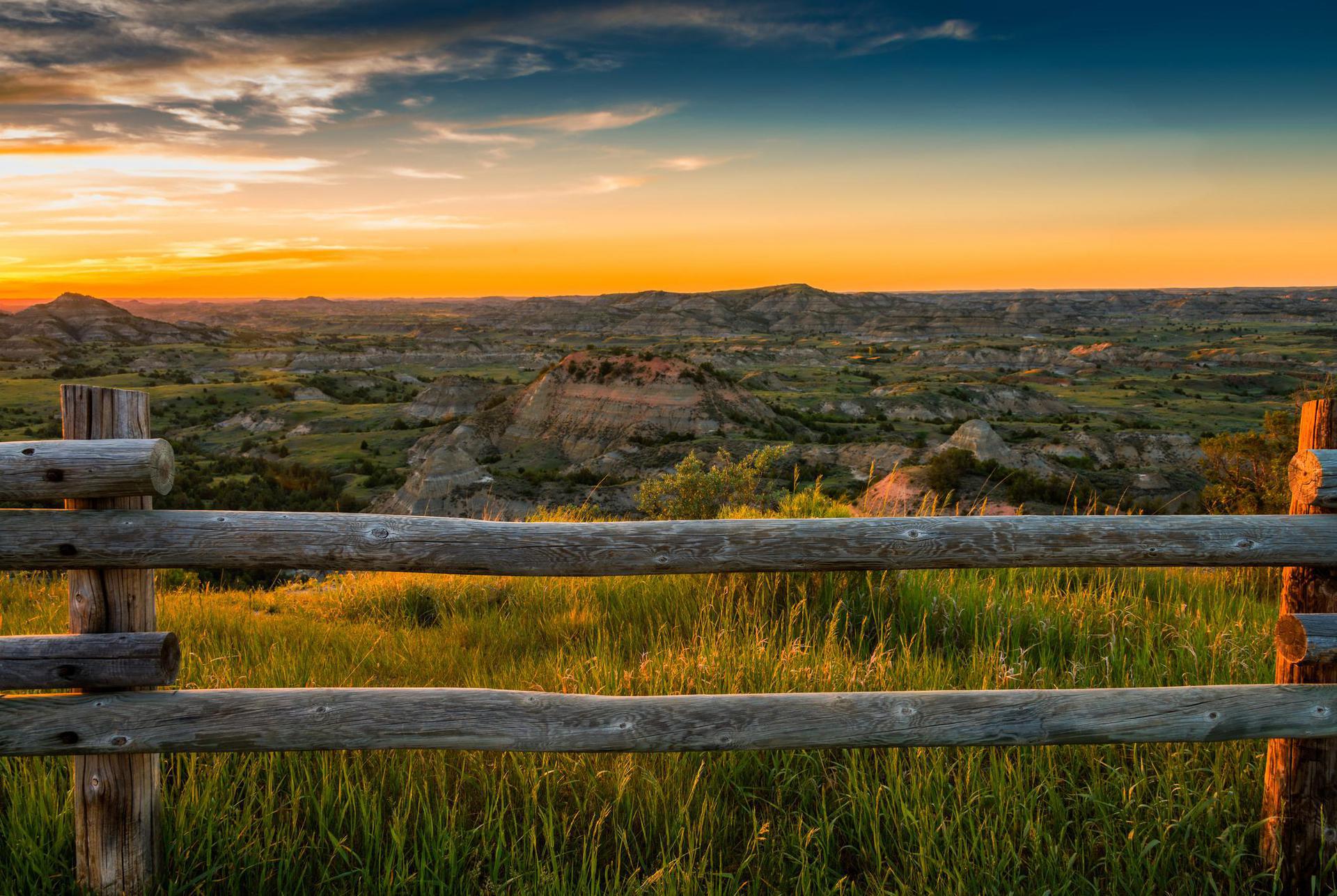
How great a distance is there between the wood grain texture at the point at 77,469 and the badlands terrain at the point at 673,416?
3.59 m

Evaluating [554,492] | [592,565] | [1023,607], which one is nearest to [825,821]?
[592,565]

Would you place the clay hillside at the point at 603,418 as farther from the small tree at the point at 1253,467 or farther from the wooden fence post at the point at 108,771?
the wooden fence post at the point at 108,771

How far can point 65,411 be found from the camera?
2881mm

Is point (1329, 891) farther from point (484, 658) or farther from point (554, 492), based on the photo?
point (554, 492)

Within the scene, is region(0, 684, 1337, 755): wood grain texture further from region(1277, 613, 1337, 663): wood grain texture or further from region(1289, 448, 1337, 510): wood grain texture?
region(1289, 448, 1337, 510): wood grain texture

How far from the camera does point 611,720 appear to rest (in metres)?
2.76

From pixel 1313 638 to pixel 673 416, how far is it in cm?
5070

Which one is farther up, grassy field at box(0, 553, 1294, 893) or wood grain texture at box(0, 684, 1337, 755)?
wood grain texture at box(0, 684, 1337, 755)

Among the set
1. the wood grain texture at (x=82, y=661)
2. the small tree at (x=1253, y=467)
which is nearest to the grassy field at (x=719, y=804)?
the wood grain texture at (x=82, y=661)

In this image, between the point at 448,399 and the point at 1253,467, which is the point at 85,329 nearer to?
the point at 448,399

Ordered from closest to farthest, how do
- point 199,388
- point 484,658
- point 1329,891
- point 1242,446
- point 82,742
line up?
point 82,742 → point 1329,891 → point 484,658 → point 1242,446 → point 199,388

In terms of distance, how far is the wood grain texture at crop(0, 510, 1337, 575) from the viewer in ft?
9.01

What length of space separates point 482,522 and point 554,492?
3687 cm

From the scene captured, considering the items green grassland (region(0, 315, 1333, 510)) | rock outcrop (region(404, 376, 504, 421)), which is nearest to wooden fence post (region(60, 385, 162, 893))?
green grassland (region(0, 315, 1333, 510))
